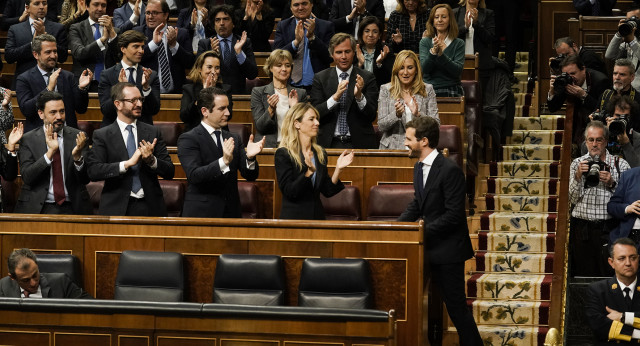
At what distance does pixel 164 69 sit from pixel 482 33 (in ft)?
7.43

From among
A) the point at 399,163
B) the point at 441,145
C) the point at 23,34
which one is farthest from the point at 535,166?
the point at 23,34

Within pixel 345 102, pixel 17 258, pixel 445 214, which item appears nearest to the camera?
pixel 17 258

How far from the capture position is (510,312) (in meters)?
5.64

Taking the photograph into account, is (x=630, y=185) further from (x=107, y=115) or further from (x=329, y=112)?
(x=107, y=115)

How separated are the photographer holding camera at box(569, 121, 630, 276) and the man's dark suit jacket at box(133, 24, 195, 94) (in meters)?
2.64

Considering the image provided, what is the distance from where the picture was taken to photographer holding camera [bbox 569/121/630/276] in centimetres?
563

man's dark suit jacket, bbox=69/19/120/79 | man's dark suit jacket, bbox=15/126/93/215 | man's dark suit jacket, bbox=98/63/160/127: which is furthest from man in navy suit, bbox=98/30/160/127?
man's dark suit jacket, bbox=15/126/93/215

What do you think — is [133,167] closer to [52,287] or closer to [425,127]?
[52,287]

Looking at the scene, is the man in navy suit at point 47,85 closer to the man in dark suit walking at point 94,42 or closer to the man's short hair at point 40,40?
the man's short hair at point 40,40

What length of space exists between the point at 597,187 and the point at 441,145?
0.89m

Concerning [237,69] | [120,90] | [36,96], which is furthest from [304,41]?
[120,90]

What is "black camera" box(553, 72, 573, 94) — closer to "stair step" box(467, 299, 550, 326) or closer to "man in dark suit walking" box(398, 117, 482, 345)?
"stair step" box(467, 299, 550, 326)

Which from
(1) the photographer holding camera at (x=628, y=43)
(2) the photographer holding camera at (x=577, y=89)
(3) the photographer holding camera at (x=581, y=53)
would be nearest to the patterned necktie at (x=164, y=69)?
(2) the photographer holding camera at (x=577, y=89)

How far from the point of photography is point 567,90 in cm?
648
